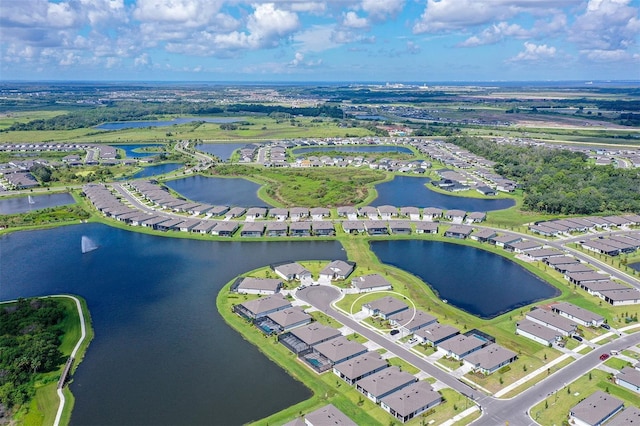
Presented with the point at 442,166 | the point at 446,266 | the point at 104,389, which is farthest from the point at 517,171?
the point at 104,389

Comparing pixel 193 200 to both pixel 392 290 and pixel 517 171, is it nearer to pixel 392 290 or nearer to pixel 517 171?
pixel 392 290

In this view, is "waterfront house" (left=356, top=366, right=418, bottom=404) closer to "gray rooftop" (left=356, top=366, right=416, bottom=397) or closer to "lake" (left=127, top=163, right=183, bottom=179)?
"gray rooftop" (left=356, top=366, right=416, bottom=397)

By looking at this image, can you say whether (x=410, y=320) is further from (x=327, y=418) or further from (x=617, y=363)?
(x=617, y=363)

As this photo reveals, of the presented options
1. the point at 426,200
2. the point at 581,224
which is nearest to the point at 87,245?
the point at 426,200

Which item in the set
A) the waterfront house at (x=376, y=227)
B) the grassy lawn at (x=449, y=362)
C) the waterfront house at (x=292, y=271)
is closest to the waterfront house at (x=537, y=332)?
the grassy lawn at (x=449, y=362)

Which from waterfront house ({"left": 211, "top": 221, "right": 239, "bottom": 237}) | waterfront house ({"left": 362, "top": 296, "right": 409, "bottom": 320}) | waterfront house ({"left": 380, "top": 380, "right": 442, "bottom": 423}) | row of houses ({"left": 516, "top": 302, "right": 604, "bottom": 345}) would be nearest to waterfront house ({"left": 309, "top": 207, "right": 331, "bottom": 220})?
waterfront house ({"left": 211, "top": 221, "right": 239, "bottom": 237})

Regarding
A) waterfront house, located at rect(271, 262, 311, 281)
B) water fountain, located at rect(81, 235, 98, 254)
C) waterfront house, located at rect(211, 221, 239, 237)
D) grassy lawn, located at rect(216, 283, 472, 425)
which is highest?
waterfront house, located at rect(211, 221, 239, 237)
